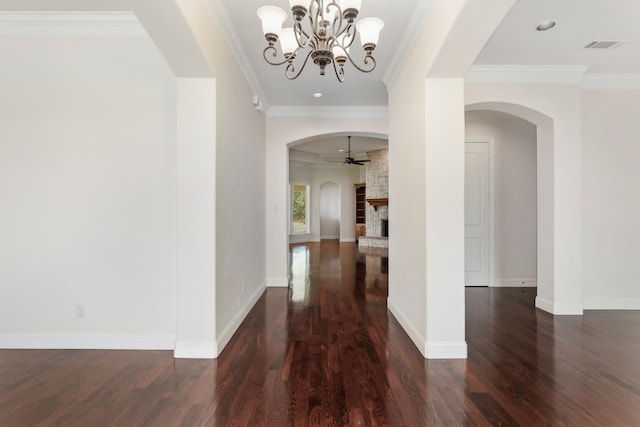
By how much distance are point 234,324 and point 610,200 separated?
4.74 meters

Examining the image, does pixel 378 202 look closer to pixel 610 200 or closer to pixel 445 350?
pixel 610 200

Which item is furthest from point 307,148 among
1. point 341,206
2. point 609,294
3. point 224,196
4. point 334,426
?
point 334,426

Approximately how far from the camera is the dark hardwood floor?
181cm

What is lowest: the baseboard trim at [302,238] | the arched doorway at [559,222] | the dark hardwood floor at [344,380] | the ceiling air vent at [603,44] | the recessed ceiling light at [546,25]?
the dark hardwood floor at [344,380]

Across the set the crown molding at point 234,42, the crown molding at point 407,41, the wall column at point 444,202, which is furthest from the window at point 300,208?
the wall column at point 444,202

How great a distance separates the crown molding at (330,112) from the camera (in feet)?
16.1

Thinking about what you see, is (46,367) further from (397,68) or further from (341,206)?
(341,206)

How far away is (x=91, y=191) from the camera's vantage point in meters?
2.74

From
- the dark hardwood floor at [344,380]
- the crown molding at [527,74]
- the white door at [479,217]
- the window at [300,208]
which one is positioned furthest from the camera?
the window at [300,208]

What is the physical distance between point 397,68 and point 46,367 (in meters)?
4.16

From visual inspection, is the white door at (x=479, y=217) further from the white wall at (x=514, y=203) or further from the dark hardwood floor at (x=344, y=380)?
the dark hardwood floor at (x=344, y=380)

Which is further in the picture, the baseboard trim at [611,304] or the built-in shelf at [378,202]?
the built-in shelf at [378,202]

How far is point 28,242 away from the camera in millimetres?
2719

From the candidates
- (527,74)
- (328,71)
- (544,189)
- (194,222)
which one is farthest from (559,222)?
(194,222)
